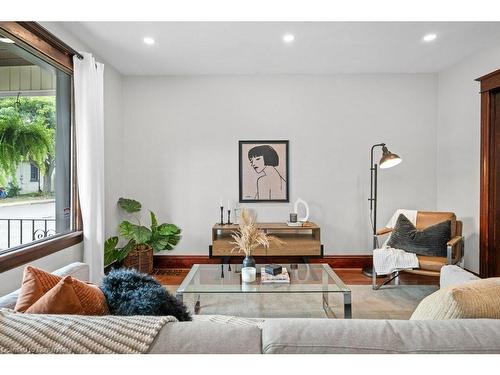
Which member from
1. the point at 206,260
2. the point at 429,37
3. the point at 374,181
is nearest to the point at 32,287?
the point at 206,260

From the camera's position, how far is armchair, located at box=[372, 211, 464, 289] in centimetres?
326

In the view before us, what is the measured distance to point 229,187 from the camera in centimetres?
446

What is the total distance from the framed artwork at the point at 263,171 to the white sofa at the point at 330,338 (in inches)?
138

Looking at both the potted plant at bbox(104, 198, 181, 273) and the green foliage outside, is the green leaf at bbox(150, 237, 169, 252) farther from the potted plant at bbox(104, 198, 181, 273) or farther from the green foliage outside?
the green foliage outside

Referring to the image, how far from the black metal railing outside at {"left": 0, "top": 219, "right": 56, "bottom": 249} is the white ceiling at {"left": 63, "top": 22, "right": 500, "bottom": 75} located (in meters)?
1.72

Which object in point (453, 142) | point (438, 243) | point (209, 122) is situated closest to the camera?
point (438, 243)

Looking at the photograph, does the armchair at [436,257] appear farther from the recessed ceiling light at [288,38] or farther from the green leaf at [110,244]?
the green leaf at [110,244]

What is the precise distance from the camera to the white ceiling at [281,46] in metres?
3.03

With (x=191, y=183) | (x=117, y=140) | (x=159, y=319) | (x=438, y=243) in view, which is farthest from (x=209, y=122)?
(x=159, y=319)

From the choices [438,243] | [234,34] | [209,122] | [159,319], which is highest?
[234,34]

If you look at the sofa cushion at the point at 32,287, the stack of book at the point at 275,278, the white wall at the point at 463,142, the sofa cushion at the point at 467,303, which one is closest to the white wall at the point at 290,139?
the white wall at the point at 463,142

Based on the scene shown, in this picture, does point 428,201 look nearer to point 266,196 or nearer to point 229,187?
point 266,196

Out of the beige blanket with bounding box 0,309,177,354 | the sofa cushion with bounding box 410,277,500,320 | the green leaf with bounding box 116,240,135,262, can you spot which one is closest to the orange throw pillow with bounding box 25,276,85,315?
the beige blanket with bounding box 0,309,177,354
